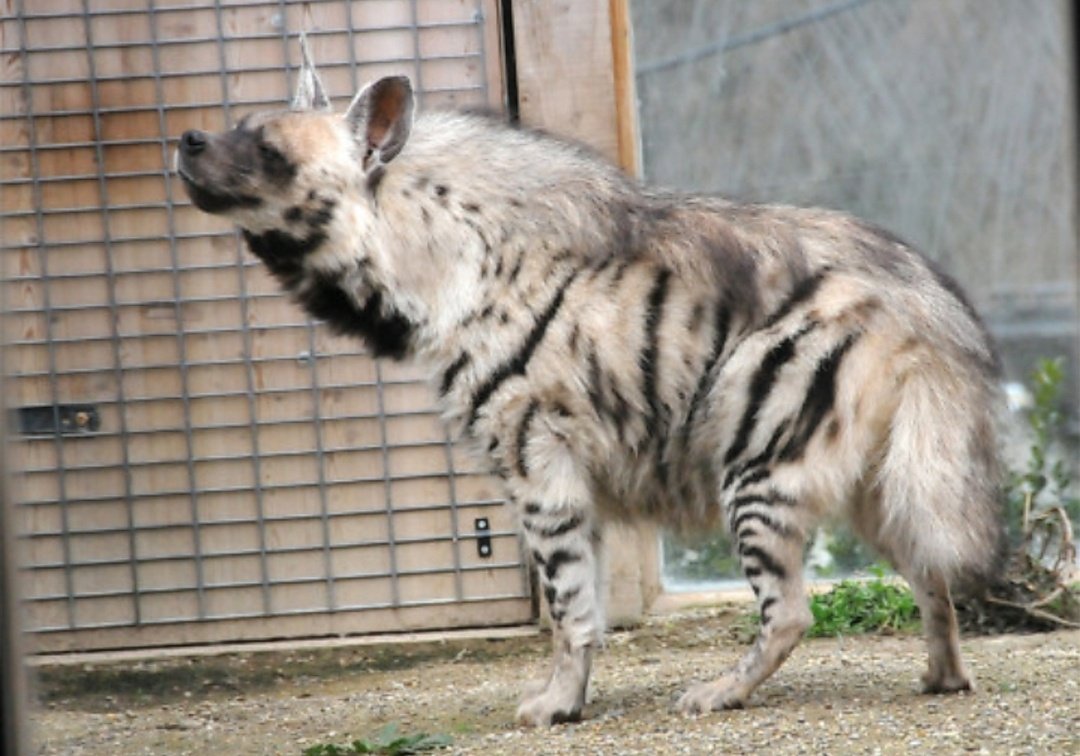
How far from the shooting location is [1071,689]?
13.7 feet

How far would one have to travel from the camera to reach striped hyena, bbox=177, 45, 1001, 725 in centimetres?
405

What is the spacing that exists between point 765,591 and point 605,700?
571mm

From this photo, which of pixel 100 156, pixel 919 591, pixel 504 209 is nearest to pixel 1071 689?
pixel 919 591

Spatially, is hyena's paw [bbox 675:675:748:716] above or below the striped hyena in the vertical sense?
below

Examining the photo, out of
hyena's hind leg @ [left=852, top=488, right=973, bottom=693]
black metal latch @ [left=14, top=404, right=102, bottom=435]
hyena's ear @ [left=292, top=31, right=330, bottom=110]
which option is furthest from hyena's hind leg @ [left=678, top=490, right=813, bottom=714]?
black metal latch @ [left=14, top=404, right=102, bottom=435]

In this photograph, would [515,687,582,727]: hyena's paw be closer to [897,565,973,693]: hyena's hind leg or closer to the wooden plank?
[897,565,973,693]: hyena's hind leg

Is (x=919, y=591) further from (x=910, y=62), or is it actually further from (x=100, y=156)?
(x=100, y=156)

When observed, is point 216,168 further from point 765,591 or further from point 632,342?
point 765,591

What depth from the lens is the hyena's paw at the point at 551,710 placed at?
4.19 meters

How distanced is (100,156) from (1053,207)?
3011 mm

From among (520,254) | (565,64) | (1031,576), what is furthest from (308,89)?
(1031,576)

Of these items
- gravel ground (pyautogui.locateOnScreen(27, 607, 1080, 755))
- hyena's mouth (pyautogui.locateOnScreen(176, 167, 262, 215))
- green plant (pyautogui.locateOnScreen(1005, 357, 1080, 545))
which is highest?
hyena's mouth (pyautogui.locateOnScreen(176, 167, 262, 215))

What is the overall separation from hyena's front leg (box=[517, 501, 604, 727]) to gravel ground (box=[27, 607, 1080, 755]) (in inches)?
3.3

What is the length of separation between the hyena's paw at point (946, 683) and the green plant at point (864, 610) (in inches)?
38.8
